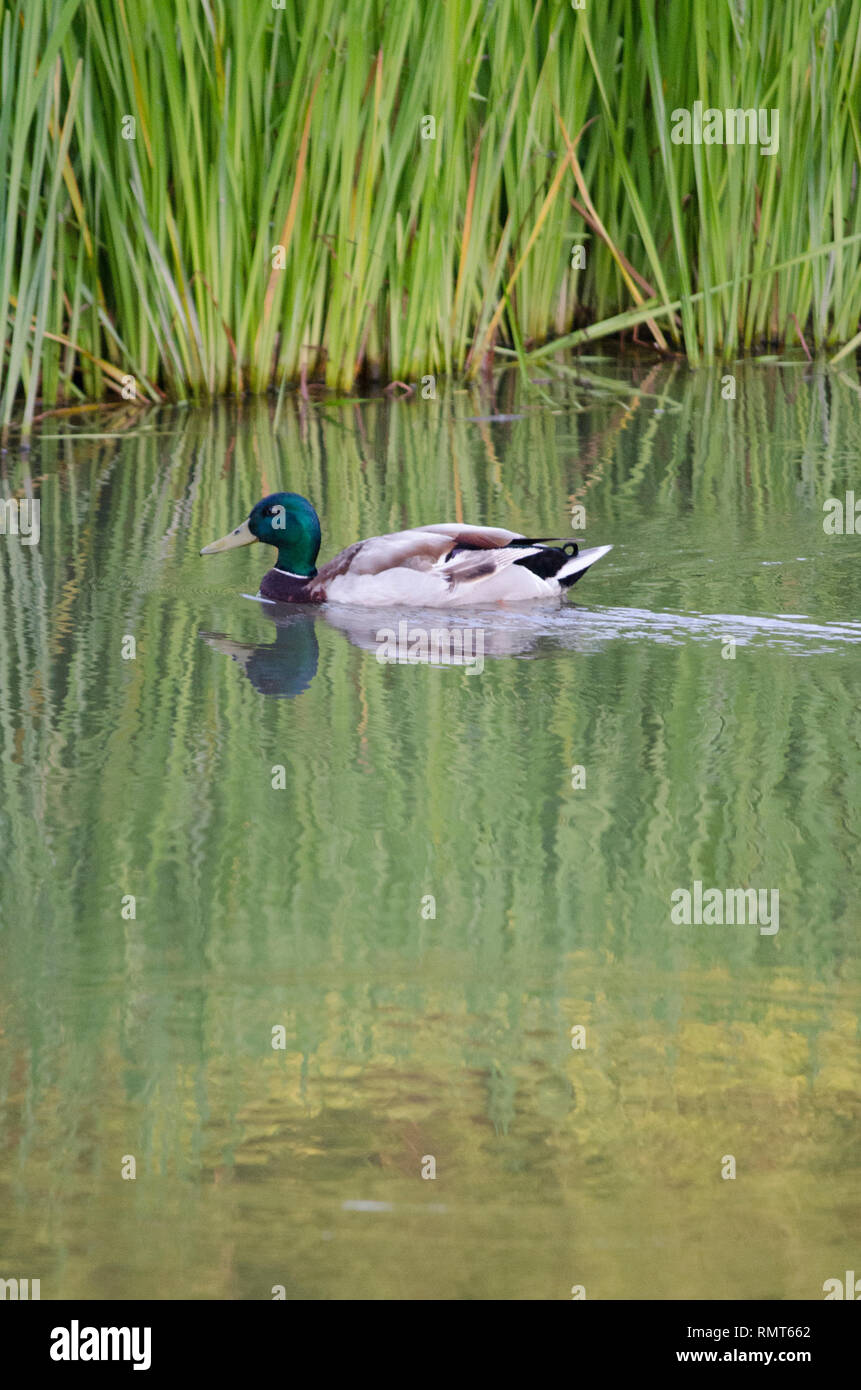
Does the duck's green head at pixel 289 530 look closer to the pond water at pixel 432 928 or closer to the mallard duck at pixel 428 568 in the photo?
the mallard duck at pixel 428 568

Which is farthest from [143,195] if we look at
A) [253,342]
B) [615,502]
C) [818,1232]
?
[818,1232]

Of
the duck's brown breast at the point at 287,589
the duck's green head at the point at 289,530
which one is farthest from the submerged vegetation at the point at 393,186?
the duck's brown breast at the point at 287,589

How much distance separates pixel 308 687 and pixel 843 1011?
6.80 feet

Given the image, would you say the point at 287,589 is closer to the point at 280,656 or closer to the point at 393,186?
the point at 280,656

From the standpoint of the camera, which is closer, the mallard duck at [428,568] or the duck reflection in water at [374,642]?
the duck reflection in water at [374,642]

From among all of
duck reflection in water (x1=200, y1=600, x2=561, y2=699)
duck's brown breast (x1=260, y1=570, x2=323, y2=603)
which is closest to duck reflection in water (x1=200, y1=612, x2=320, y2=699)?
duck reflection in water (x1=200, y1=600, x2=561, y2=699)

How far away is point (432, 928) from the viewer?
3232mm

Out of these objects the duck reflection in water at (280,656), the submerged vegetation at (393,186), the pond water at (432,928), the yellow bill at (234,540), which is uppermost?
the submerged vegetation at (393,186)

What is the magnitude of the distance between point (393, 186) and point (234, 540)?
8.82 feet

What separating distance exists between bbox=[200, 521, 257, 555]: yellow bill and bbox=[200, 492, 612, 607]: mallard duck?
15 centimetres

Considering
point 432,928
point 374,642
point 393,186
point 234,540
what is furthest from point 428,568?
point 393,186

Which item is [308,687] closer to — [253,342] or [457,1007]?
[457,1007]

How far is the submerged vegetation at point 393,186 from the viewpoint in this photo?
23.7 feet
